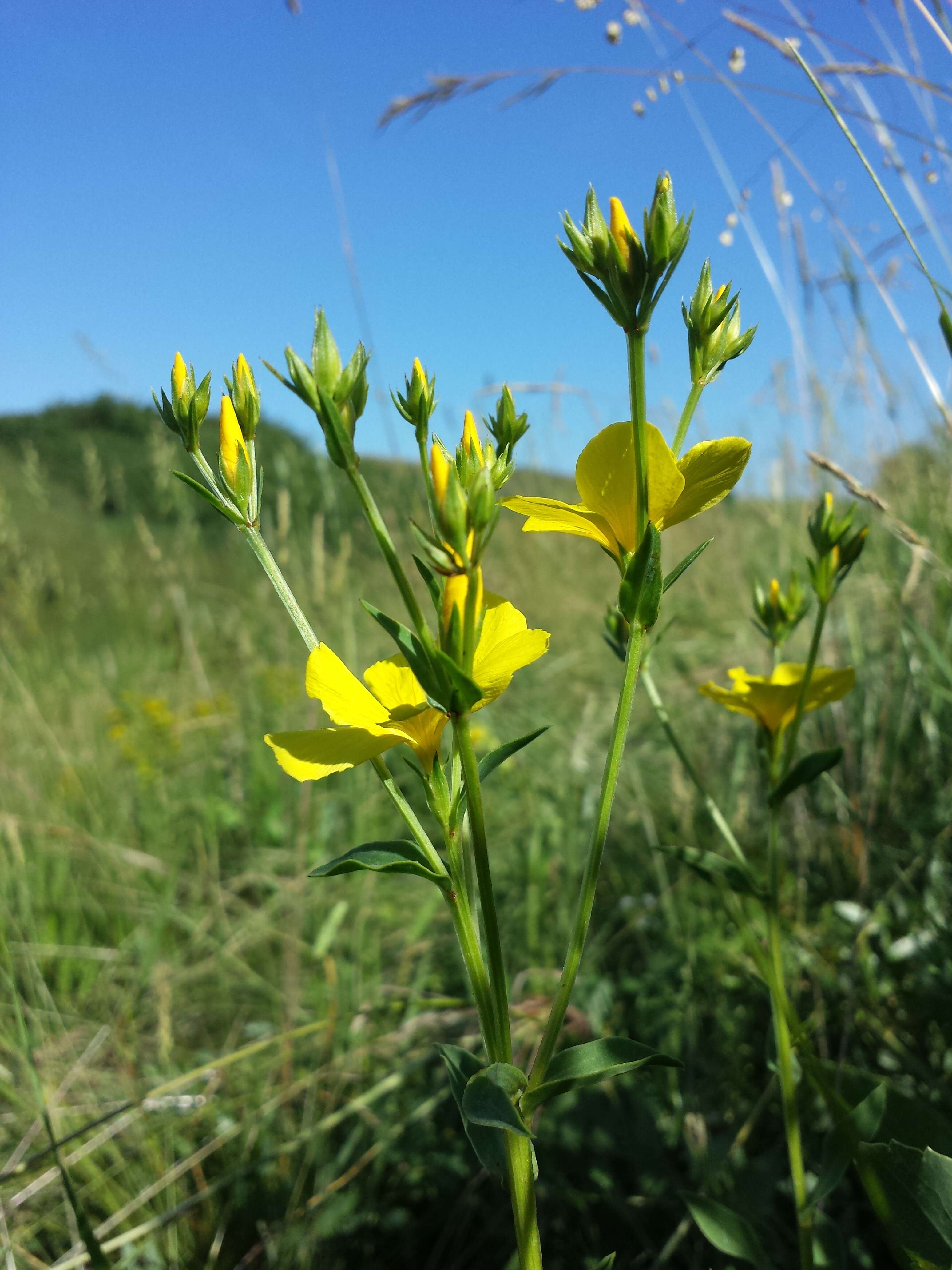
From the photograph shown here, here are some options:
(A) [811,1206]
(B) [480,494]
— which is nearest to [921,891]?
(A) [811,1206]

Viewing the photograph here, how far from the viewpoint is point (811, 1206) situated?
0.70m

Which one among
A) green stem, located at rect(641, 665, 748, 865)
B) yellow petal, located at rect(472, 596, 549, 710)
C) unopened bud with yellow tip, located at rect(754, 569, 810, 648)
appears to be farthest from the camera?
unopened bud with yellow tip, located at rect(754, 569, 810, 648)

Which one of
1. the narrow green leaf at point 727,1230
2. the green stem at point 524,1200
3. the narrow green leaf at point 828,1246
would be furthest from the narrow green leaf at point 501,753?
the narrow green leaf at point 828,1246

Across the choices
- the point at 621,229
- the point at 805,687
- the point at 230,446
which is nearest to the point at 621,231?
the point at 621,229

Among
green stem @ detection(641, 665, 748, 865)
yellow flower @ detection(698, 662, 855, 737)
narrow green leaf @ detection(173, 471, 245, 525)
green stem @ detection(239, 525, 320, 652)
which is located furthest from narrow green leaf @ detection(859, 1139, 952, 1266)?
narrow green leaf @ detection(173, 471, 245, 525)

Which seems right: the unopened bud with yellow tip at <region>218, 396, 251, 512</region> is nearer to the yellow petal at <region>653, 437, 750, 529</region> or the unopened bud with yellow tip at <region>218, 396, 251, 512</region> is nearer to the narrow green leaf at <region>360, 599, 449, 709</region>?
the narrow green leaf at <region>360, 599, 449, 709</region>

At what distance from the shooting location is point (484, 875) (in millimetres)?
Answer: 494

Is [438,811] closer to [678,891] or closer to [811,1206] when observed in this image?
[811,1206]

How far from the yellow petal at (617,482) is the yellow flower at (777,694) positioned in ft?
1.05

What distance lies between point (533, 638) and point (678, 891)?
1.30 metres

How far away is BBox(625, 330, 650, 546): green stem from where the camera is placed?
0.50 meters

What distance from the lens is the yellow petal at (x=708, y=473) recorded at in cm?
59

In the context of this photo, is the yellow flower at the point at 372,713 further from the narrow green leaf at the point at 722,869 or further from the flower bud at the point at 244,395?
the narrow green leaf at the point at 722,869

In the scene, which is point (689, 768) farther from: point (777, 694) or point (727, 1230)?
point (727, 1230)
